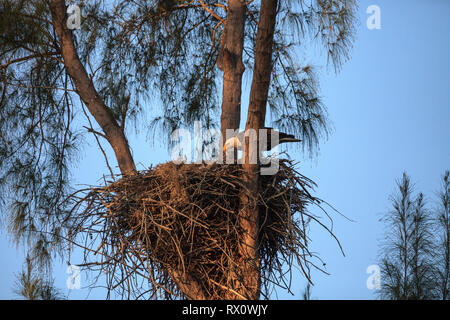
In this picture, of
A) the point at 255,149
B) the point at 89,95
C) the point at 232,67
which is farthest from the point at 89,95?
the point at 255,149

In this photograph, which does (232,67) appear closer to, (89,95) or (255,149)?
(255,149)

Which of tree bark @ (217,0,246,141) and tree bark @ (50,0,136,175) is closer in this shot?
tree bark @ (217,0,246,141)

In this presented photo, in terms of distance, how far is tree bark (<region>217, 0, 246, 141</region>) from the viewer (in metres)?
3.33

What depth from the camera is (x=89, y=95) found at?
363cm

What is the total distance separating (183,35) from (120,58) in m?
0.53

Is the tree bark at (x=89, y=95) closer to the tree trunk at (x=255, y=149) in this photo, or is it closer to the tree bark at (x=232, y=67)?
the tree bark at (x=232, y=67)

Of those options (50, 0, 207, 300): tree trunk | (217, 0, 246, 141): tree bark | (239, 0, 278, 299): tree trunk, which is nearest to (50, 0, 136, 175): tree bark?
(50, 0, 207, 300): tree trunk

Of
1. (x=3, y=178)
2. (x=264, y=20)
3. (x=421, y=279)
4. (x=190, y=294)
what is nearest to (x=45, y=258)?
(x=3, y=178)

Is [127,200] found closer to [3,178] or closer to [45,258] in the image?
[45,258]

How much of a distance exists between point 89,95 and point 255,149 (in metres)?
1.40

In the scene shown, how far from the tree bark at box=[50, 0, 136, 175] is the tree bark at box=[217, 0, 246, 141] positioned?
2.19 ft

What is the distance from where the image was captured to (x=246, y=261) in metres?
2.74

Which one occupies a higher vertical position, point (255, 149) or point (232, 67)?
point (232, 67)

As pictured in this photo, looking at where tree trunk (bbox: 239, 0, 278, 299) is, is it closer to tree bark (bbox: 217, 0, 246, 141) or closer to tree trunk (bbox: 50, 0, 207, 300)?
tree bark (bbox: 217, 0, 246, 141)
